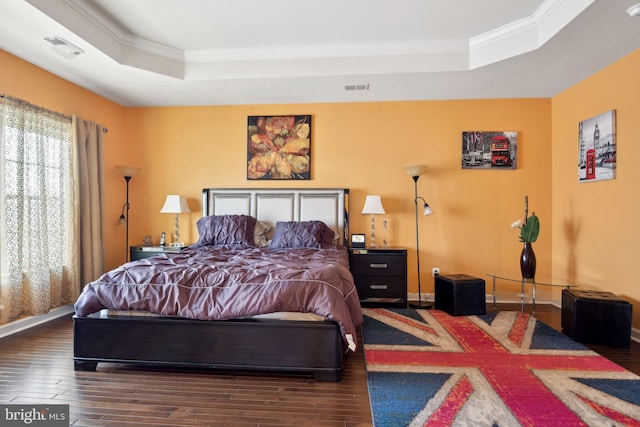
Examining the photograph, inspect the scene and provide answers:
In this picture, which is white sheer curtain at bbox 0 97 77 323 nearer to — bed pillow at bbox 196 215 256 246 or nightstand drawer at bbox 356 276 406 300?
bed pillow at bbox 196 215 256 246

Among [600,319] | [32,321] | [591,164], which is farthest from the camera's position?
[591,164]

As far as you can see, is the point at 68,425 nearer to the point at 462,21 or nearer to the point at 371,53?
the point at 371,53

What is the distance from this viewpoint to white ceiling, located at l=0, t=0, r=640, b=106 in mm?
2867

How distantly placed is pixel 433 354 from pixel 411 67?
2.81m

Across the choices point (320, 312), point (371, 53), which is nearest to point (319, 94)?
point (371, 53)

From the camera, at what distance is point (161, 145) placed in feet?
15.8

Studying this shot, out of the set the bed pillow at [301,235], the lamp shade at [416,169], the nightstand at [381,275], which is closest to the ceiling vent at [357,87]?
the lamp shade at [416,169]

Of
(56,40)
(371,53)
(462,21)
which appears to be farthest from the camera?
(371,53)

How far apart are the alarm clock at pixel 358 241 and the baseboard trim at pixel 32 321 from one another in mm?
3312

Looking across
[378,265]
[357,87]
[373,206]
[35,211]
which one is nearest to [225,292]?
[378,265]

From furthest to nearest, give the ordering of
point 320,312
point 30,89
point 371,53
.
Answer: point 371,53 < point 30,89 < point 320,312

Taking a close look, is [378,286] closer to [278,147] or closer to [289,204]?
[289,204]

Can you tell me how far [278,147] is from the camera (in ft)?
15.3

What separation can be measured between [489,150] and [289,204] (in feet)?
8.81
